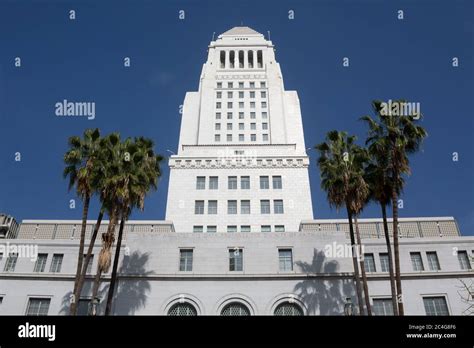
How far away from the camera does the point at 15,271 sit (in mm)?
32094

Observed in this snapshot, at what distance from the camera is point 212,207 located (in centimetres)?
5253

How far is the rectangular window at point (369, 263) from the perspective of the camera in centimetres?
3222

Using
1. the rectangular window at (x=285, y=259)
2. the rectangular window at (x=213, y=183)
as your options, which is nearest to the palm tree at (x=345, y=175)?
the rectangular window at (x=285, y=259)

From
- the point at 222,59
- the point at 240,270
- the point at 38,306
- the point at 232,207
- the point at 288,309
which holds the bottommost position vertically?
the point at 288,309

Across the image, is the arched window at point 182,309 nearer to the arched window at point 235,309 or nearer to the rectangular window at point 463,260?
the arched window at point 235,309

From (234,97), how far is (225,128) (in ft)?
23.0

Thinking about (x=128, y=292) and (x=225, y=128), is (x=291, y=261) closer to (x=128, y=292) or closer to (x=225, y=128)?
(x=128, y=292)

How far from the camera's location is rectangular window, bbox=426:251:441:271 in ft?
106

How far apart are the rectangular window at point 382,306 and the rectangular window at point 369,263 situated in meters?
2.34

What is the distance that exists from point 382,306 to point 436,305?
3658mm

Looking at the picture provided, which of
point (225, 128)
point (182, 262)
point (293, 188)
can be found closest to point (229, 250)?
point (182, 262)

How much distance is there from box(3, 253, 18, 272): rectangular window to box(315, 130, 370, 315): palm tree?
22610mm

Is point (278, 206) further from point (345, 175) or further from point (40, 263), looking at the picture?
point (40, 263)

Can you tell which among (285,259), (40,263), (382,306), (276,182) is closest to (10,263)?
(40,263)
